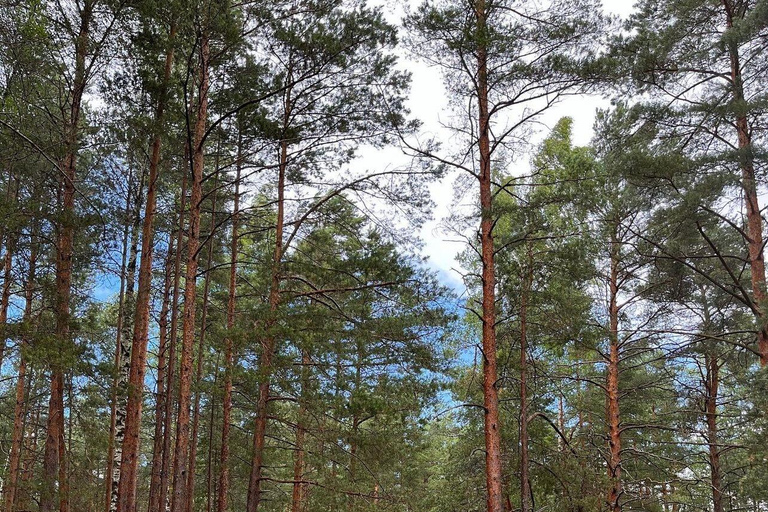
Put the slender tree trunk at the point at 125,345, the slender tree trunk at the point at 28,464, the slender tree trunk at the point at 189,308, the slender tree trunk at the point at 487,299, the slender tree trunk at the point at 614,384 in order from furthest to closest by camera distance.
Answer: the slender tree trunk at the point at 614,384, the slender tree trunk at the point at 125,345, the slender tree trunk at the point at 28,464, the slender tree trunk at the point at 487,299, the slender tree trunk at the point at 189,308

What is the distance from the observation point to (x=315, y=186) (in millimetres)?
8938

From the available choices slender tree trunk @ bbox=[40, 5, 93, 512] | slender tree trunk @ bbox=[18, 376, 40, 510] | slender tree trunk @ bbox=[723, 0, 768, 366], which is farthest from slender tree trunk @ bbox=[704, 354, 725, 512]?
slender tree trunk @ bbox=[18, 376, 40, 510]

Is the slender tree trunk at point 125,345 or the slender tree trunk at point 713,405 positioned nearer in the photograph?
the slender tree trunk at point 125,345

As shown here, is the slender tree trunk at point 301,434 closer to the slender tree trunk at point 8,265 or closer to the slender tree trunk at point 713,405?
the slender tree trunk at point 8,265

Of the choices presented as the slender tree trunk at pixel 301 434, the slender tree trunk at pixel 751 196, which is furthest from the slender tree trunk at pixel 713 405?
the slender tree trunk at pixel 301 434

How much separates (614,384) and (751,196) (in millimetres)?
A: 4302

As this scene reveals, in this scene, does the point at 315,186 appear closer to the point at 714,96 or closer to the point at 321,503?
the point at 321,503

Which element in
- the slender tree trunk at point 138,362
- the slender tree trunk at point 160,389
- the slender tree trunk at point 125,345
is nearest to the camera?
the slender tree trunk at point 138,362

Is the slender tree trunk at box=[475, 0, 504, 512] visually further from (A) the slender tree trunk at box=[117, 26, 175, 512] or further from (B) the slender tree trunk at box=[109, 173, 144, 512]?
(B) the slender tree trunk at box=[109, 173, 144, 512]

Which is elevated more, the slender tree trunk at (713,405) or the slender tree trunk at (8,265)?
the slender tree trunk at (8,265)

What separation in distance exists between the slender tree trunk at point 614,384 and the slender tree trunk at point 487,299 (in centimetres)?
375

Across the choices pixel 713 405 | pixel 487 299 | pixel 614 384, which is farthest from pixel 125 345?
pixel 713 405

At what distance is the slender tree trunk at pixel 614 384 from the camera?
1035 cm

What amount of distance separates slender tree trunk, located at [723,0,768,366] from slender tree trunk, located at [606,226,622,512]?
2.21 meters
